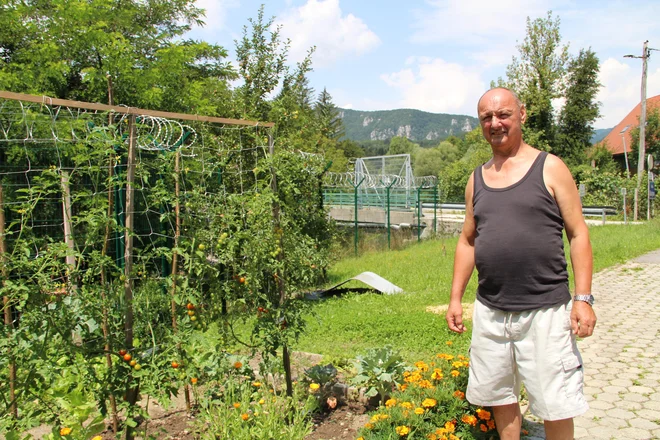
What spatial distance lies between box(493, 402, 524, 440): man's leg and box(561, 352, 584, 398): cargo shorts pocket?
0.35m

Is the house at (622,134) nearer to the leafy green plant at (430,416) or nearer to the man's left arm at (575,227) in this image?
the leafy green plant at (430,416)

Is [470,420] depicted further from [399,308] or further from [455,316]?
[399,308]

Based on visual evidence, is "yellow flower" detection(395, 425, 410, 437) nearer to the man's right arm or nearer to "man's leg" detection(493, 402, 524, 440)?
"man's leg" detection(493, 402, 524, 440)

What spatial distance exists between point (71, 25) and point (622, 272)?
11190 mm

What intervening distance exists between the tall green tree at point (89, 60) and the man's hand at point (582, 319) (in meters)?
7.02

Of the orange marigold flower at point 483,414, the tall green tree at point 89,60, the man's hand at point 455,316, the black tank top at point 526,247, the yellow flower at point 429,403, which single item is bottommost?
the orange marigold flower at point 483,414

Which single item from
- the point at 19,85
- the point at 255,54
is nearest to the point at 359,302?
the point at 255,54

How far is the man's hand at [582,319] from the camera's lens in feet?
7.78

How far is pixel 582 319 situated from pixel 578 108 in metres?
41.0

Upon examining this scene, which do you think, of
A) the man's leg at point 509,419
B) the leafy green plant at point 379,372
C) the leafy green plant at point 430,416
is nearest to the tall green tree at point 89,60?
the leafy green plant at point 379,372

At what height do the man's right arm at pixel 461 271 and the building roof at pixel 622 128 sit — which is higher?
the building roof at pixel 622 128

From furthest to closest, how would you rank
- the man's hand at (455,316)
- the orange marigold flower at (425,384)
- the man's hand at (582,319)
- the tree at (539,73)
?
the tree at (539,73) → the orange marigold flower at (425,384) → the man's hand at (455,316) → the man's hand at (582,319)

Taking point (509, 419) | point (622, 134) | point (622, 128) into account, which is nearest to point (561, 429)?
point (509, 419)

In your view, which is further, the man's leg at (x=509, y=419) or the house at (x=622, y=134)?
the house at (x=622, y=134)
